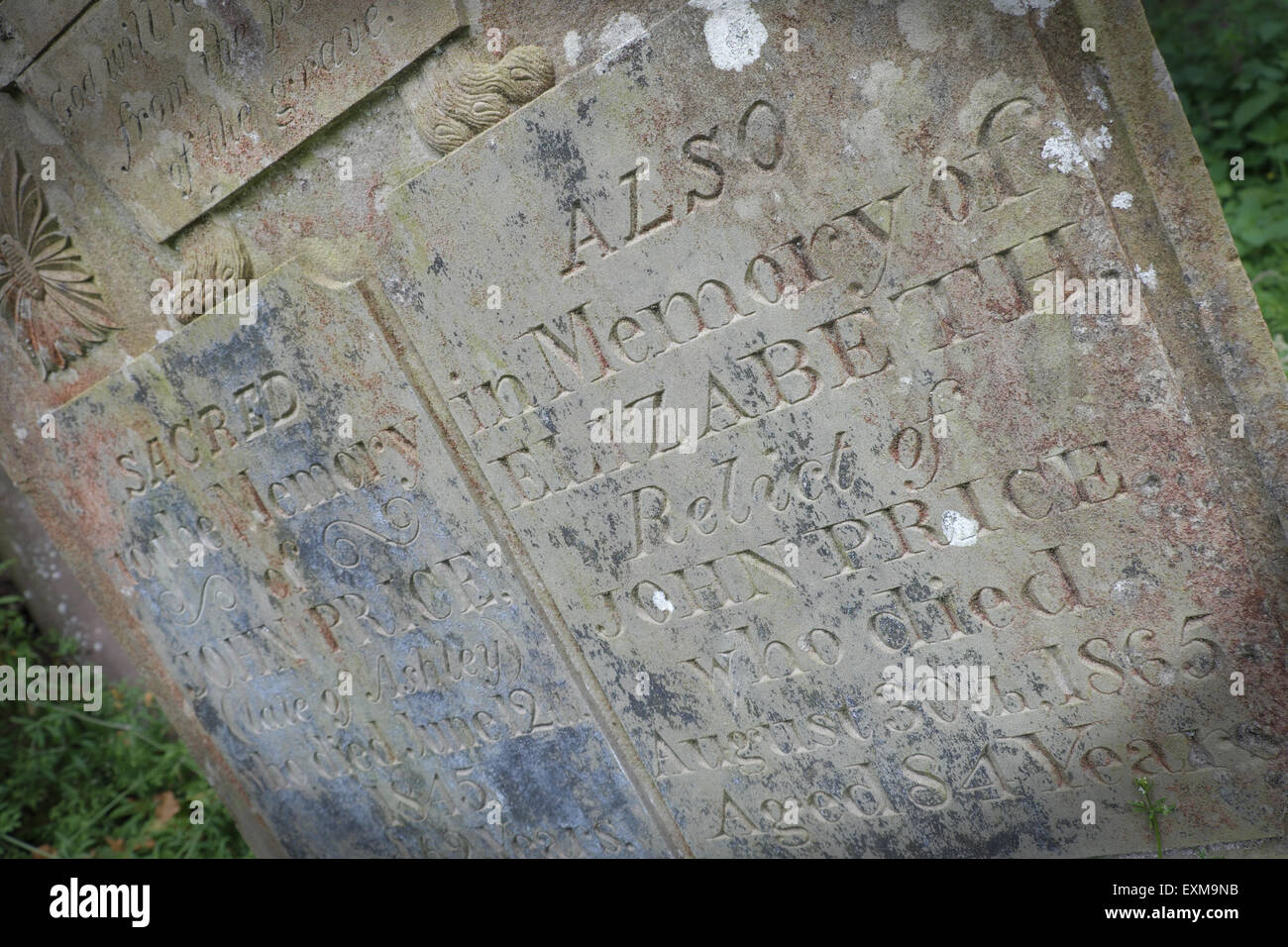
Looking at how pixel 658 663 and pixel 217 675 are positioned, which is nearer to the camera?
pixel 658 663

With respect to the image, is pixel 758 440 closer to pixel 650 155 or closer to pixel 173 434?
pixel 650 155

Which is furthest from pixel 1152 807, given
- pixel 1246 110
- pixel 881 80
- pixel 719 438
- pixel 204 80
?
pixel 1246 110

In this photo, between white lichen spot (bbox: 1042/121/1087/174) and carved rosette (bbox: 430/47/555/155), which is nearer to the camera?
white lichen spot (bbox: 1042/121/1087/174)

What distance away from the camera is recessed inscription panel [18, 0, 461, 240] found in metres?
2.39

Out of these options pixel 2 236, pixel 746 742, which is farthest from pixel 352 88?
pixel 746 742

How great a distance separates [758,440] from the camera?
7.75 ft

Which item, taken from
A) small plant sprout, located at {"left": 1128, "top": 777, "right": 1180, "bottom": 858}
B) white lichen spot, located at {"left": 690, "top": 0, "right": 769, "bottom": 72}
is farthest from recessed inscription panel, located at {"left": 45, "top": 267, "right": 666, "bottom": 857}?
small plant sprout, located at {"left": 1128, "top": 777, "right": 1180, "bottom": 858}

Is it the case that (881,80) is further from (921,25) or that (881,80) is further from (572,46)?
(572,46)

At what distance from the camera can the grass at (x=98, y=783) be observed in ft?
13.1

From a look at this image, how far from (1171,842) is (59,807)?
3994mm

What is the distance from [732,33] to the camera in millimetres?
2053

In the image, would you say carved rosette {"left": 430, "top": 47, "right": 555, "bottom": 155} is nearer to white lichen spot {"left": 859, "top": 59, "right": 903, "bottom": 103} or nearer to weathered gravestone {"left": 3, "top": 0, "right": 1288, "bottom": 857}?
weathered gravestone {"left": 3, "top": 0, "right": 1288, "bottom": 857}

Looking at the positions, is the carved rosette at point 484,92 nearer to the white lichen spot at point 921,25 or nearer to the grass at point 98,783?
the white lichen spot at point 921,25

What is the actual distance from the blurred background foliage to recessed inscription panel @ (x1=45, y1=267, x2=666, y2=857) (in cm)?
280
